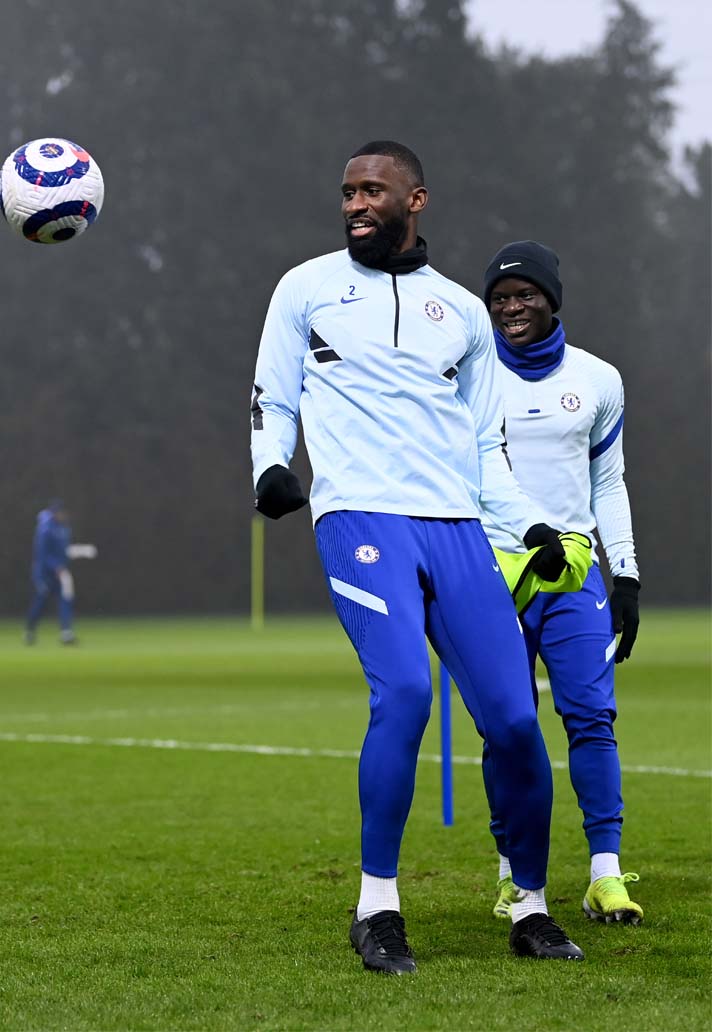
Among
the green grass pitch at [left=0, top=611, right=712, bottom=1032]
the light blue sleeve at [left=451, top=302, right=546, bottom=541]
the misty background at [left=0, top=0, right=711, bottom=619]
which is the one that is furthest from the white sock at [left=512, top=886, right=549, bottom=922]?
the misty background at [left=0, top=0, right=711, bottom=619]

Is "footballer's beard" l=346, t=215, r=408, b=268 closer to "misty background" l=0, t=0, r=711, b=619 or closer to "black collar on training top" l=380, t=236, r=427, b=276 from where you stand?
"black collar on training top" l=380, t=236, r=427, b=276

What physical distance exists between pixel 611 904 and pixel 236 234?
1713 inches

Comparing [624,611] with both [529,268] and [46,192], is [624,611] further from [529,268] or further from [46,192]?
[46,192]

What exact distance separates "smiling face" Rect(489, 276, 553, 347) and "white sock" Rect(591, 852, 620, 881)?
1.76 m

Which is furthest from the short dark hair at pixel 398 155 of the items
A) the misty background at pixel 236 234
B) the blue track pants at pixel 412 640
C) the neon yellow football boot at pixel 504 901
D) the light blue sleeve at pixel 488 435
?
the misty background at pixel 236 234

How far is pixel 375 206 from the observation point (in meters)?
5.32

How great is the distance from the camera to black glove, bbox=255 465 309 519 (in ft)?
16.3

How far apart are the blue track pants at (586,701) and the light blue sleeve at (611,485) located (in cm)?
30

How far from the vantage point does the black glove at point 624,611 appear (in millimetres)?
6316

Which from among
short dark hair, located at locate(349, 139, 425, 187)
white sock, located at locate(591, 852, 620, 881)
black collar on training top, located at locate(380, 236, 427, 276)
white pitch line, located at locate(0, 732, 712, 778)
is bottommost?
white pitch line, located at locate(0, 732, 712, 778)

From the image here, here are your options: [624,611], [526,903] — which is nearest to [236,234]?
[624,611]

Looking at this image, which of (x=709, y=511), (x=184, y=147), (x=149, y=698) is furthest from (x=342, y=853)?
(x=184, y=147)

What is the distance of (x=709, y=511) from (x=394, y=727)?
138 ft

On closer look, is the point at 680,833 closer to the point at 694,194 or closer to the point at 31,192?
the point at 31,192
